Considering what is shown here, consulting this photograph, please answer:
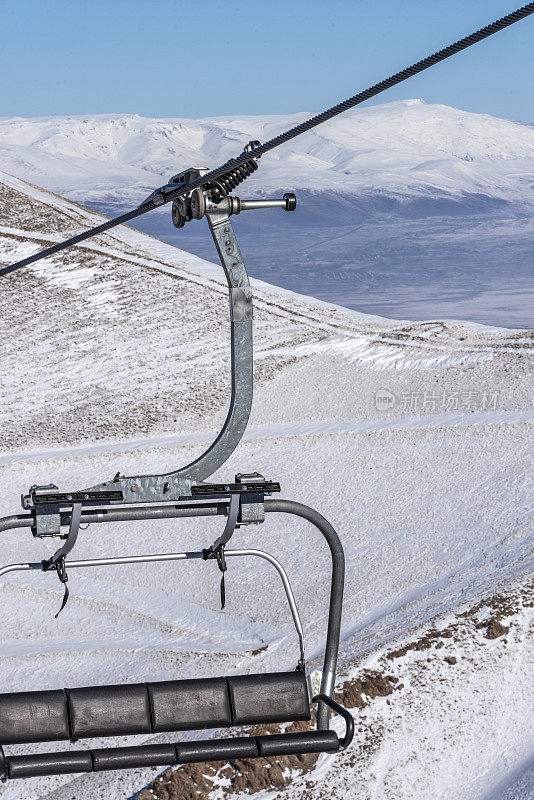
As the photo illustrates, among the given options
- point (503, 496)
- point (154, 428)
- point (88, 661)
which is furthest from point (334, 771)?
point (154, 428)

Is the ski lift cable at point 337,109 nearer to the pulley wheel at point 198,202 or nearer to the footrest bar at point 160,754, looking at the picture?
the pulley wheel at point 198,202

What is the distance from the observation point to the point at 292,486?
2230cm

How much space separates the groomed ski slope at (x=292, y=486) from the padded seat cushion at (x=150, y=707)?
3.96 metres

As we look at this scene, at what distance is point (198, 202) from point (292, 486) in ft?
52.8

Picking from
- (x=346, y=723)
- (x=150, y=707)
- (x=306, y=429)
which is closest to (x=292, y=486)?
(x=306, y=429)

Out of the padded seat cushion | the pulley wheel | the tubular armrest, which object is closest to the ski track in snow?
the padded seat cushion

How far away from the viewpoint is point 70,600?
57.3 feet

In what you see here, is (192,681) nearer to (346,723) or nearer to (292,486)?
(346,723)

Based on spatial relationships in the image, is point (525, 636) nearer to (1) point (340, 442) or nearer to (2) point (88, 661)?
(2) point (88, 661)

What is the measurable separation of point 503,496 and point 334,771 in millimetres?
10968

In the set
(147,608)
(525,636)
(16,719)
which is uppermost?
(16,719)

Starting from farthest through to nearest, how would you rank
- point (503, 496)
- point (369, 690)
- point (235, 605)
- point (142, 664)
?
point (503, 496) → point (235, 605) → point (142, 664) → point (369, 690)

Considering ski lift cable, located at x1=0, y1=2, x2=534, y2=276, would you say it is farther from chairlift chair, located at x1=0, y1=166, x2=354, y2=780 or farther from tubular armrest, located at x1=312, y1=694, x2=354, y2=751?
tubular armrest, located at x1=312, y1=694, x2=354, y2=751

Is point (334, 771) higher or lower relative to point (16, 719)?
lower
